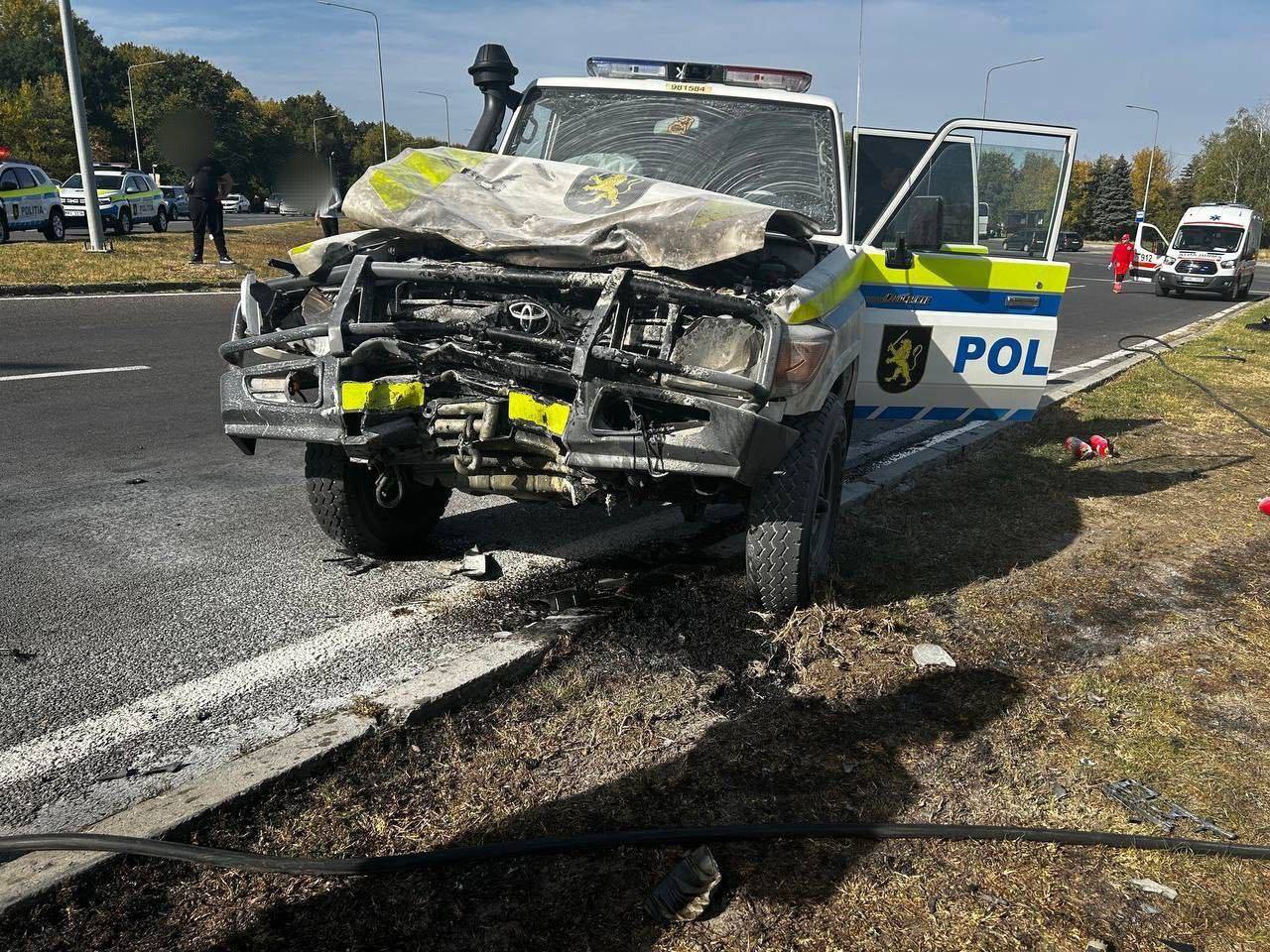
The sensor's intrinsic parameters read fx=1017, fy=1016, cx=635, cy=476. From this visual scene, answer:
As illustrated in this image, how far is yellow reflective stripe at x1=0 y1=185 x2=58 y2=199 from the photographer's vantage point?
71.1 feet

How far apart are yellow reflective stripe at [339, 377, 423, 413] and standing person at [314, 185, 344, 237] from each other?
109 cm

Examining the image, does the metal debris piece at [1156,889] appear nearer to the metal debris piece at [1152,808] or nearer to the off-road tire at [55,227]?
the metal debris piece at [1152,808]

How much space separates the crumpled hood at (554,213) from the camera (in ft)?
11.6

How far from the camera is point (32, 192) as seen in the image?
2250 centimetres

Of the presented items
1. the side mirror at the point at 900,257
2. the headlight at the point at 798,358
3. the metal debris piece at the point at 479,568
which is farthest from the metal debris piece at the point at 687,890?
the side mirror at the point at 900,257

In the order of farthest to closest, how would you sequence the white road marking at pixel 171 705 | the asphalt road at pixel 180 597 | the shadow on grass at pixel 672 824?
the asphalt road at pixel 180 597 → the white road marking at pixel 171 705 → the shadow on grass at pixel 672 824

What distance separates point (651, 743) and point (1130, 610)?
2.35m

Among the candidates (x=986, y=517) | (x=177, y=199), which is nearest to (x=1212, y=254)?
(x=986, y=517)

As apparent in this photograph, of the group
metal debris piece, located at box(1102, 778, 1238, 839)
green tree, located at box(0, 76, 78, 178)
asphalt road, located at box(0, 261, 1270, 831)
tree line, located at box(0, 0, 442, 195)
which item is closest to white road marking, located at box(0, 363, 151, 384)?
asphalt road, located at box(0, 261, 1270, 831)

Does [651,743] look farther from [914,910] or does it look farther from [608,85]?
[608,85]

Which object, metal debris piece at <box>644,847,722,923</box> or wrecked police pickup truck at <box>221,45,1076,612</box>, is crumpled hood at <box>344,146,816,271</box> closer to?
wrecked police pickup truck at <box>221,45,1076,612</box>

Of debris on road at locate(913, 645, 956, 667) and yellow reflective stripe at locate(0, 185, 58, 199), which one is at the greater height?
yellow reflective stripe at locate(0, 185, 58, 199)

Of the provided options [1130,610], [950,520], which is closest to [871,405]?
[950,520]

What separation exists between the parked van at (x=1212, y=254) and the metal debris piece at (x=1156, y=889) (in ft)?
93.2
